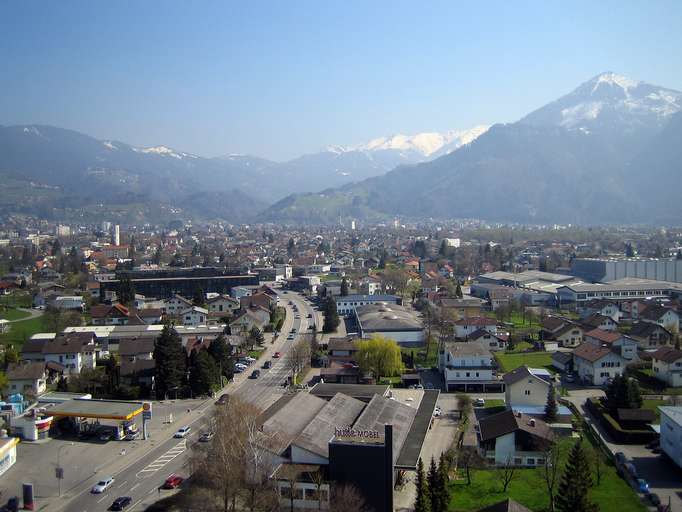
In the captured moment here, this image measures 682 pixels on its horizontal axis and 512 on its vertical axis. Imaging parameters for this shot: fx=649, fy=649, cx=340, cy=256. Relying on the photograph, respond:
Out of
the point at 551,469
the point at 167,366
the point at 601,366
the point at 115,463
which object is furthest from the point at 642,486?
the point at 167,366

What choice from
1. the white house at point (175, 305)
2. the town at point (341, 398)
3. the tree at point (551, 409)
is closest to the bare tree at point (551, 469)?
the town at point (341, 398)

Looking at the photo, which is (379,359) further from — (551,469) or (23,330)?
(23,330)

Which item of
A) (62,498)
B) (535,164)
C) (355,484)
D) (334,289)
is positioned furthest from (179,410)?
(535,164)

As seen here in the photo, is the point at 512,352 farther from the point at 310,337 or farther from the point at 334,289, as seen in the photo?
the point at 334,289

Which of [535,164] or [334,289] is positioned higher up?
[535,164]

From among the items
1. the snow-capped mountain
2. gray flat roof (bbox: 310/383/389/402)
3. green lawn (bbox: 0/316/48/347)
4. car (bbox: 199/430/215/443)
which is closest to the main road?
car (bbox: 199/430/215/443)

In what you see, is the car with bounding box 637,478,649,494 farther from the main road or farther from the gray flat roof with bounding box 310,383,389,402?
the main road

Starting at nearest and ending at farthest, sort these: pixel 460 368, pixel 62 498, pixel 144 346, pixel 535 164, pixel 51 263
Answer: pixel 62 498, pixel 460 368, pixel 144 346, pixel 51 263, pixel 535 164
